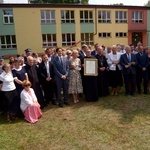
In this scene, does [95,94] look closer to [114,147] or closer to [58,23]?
[114,147]

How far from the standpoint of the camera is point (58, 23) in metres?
29.8

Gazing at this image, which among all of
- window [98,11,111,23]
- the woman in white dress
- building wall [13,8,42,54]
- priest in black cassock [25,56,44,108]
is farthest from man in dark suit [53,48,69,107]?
window [98,11,111,23]

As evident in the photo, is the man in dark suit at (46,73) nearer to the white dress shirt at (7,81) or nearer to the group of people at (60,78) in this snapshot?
the group of people at (60,78)

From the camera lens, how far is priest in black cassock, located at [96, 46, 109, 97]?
8.08 meters

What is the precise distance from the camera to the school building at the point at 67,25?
27984mm

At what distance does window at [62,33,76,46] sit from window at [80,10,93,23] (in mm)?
2755

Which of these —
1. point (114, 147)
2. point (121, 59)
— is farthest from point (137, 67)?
point (114, 147)

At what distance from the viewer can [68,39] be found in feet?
100

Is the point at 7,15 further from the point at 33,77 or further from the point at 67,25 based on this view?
the point at 33,77

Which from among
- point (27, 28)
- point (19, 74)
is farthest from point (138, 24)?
point (19, 74)

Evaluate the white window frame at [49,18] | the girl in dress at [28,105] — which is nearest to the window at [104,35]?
the white window frame at [49,18]

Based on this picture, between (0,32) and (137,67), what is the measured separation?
23.5 m

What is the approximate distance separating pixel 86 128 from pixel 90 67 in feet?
8.67

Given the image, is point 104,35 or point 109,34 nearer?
point 104,35
